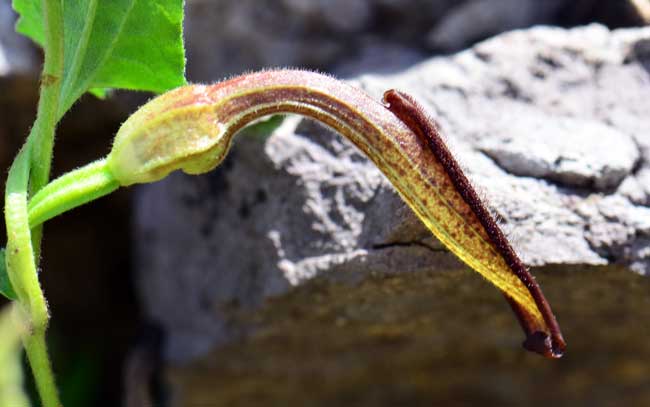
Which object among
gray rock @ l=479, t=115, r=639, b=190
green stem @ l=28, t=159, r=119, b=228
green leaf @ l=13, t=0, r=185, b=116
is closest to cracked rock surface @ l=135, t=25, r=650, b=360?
gray rock @ l=479, t=115, r=639, b=190

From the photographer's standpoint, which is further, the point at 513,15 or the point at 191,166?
the point at 513,15

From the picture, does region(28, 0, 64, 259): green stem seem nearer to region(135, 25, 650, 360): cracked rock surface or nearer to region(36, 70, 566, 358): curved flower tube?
region(36, 70, 566, 358): curved flower tube

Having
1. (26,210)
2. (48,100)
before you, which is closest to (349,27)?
(48,100)

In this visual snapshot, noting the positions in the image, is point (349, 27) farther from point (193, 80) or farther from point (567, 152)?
point (567, 152)

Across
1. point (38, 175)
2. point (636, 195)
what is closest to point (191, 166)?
point (38, 175)

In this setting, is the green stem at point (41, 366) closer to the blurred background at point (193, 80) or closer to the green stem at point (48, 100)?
the green stem at point (48, 100)

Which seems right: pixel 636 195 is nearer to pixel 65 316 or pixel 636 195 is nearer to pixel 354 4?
pixel 354 4

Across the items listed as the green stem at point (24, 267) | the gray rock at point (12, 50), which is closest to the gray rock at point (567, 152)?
the green stem at point (24, 267)
